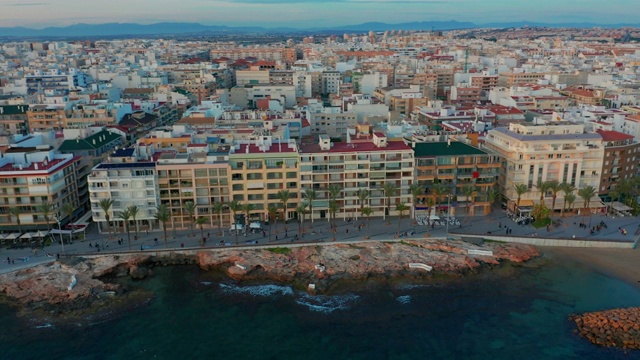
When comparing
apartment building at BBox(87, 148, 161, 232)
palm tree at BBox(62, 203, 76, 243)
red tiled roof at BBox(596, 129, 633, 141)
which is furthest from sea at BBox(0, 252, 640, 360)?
red tiled roof at BBox(596, 129, 633, 141)

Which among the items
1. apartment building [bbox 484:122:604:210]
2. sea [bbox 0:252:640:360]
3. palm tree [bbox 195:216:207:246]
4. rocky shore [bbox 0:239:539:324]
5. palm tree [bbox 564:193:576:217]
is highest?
apartment building [bbox 484:122:604:210]

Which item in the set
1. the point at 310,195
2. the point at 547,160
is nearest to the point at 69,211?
the point at 310,195

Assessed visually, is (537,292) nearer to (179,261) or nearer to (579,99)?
(179,261)

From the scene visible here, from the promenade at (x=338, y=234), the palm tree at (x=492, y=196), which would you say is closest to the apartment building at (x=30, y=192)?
the promenade at (x=338, y=234)

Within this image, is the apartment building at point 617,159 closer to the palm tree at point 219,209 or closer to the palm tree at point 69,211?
the palm tree at point 219,209

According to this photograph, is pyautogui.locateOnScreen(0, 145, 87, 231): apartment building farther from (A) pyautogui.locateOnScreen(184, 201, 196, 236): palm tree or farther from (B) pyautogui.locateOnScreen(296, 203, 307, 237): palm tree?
(B) pyautogui.locateOnScreen(296, 203, 307, 237): palm tree

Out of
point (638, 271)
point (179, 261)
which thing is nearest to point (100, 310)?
point (179, 261)

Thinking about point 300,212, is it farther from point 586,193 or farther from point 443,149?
point 586,193
